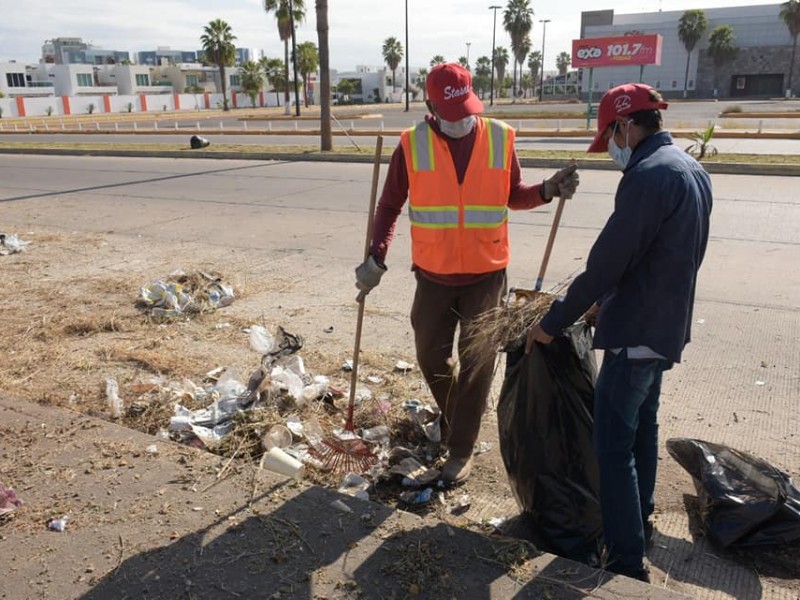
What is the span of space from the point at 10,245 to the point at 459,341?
24.4 ft

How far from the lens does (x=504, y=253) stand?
10.6ft

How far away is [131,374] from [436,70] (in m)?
3.01

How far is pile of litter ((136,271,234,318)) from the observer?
19.7 ft

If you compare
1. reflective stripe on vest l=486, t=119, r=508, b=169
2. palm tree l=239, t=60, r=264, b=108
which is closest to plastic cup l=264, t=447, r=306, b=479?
reflective stripe on vest l=486, t=119, r=508, b=169

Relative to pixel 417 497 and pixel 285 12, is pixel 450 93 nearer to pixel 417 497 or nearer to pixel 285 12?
pixel 417 497

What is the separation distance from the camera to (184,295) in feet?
20.0

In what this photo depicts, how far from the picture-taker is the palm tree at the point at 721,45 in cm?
6500

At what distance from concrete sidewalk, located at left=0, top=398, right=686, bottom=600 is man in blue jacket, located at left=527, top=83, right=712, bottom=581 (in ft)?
1.33

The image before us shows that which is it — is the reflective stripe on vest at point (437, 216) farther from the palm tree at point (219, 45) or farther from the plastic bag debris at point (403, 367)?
the palm tree at point (219, 45)

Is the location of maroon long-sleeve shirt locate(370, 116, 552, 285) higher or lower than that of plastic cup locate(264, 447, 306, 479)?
higher

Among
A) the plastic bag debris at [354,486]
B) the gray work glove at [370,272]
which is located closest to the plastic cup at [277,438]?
the plastic bag debris at [354,486]

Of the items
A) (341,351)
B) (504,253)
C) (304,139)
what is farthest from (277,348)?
(304,139)

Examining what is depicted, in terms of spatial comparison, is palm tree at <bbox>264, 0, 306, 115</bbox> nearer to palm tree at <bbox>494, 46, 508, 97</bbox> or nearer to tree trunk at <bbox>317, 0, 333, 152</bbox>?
tree trunk at <bbox>317, 0, 333, 152</bbox>

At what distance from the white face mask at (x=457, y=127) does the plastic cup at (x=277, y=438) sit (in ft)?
5.77
